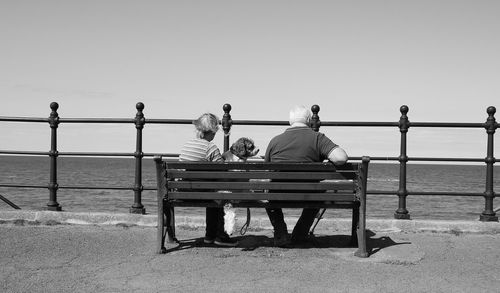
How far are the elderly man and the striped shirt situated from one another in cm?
50

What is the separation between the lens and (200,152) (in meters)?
5.73

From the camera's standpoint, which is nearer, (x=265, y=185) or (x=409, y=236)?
(x=265, y=185)

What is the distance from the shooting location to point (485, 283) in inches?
176

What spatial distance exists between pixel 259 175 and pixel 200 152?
2.33 ft

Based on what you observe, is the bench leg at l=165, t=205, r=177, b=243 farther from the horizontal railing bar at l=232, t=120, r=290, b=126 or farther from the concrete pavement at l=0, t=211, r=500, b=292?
the horizontal railing bar at l=232, t=120, r=290, b=126

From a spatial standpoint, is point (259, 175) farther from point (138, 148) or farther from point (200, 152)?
point (138, 148)

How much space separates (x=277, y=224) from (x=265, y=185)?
1.74 feet

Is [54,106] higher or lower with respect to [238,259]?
higher

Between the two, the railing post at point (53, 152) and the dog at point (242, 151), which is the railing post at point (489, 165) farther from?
the railing post at point (53, 152)

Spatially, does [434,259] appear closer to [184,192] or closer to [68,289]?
[184,192]

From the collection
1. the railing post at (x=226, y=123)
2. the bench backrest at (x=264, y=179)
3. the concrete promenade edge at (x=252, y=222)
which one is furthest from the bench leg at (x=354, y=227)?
the railing post at (x=226, y=123)

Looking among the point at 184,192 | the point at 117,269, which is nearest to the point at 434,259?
the point at 184,192

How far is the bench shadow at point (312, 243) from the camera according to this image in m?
5.71

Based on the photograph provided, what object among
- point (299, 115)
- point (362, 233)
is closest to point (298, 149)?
point (299, 115)
